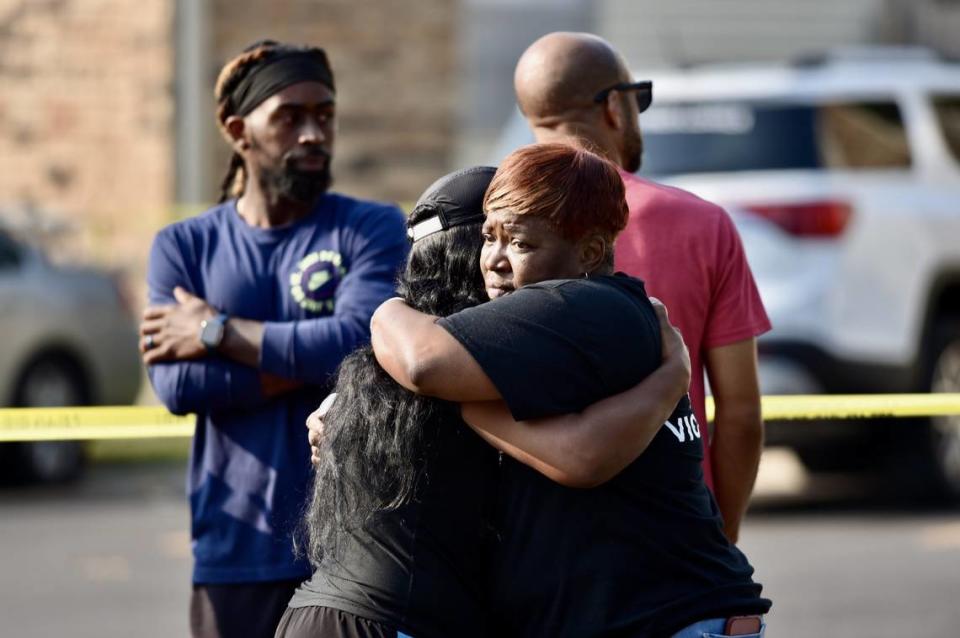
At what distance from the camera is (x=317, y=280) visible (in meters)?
4.02

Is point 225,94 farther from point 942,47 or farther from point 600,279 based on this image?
point 942,47

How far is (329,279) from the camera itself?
4.03m

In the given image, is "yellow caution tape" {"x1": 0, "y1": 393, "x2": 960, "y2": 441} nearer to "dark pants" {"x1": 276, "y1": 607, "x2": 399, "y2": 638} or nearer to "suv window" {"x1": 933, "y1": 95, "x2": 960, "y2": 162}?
"dark pants" {"x1": 276, "y1": 607, "x2": 399, "y2": 638}

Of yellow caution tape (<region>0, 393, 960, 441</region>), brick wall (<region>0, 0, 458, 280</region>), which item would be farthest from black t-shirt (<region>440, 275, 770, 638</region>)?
brick wall (<region>0, 0, 458, 280</region>)

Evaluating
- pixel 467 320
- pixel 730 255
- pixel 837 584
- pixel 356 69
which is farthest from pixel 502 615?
pixel 356 69

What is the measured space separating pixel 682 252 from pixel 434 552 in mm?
1046

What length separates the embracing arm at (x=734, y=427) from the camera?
3582 mm

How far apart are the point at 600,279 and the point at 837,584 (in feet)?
18.1

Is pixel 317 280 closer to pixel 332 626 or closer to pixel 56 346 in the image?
pixel 332 626

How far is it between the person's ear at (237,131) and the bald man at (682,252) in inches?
33.4

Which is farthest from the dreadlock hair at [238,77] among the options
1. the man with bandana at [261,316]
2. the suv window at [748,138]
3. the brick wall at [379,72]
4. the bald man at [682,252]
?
the brick wall at [379,72]

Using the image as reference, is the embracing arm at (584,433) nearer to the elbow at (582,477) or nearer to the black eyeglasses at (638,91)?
the elbow at (582,477)

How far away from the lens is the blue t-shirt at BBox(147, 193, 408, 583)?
3885mm

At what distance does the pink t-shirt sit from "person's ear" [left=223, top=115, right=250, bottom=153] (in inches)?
45.4
